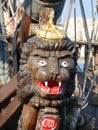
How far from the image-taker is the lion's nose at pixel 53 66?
1.34 metres

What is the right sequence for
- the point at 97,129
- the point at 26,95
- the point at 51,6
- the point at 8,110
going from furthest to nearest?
the point at 97,129
the point at 8,110
the point at 51,6
the point at 26,95

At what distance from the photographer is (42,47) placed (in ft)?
4.63

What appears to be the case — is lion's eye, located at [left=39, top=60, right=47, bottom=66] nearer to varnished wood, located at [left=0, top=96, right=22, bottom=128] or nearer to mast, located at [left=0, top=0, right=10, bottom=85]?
varnished wood, located at [left=0, top=96, right=22, bottom=128]

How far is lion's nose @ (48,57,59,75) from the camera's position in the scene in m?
1.34

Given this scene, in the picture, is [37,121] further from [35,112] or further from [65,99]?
[65,99]

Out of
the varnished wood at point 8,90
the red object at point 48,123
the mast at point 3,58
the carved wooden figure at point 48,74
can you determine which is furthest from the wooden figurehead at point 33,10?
the mast at point 3,58

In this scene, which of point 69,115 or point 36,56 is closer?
point 36,56

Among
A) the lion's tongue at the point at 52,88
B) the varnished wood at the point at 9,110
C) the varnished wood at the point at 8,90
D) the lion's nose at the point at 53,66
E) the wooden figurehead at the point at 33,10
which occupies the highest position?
the wooden figurehead at the point at 33,10

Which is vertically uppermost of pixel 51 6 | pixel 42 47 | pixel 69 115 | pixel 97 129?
pixel 51 6

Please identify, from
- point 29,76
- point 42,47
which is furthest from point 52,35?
point 29,76

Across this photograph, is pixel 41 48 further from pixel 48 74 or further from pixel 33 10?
pixel 33 10

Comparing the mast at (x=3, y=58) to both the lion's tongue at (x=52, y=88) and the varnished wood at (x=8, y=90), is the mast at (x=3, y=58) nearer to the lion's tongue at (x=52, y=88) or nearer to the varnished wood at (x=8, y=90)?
the varnished wood at (x=8, y=90)

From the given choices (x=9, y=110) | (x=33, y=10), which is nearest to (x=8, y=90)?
(x=9, y=110)

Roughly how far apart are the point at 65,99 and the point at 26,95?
171mm
